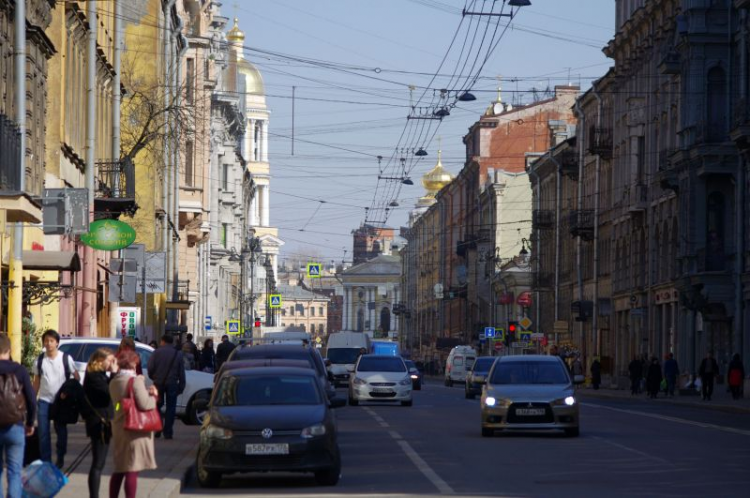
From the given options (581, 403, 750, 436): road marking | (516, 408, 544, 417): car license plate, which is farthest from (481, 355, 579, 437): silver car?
(581, 403, 750, 436): road marking

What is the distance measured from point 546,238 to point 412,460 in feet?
227

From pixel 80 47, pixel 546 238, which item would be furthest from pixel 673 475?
pixel 546 238

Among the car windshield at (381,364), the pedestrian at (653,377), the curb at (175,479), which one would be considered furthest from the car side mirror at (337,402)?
the pedestrian at (653,377)

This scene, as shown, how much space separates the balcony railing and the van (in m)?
40.5

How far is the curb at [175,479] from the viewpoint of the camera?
16.0 meters

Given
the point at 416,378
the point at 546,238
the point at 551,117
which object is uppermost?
the point at 551,117

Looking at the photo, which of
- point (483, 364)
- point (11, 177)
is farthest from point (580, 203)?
point (11, 177)

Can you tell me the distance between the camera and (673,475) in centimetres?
1888

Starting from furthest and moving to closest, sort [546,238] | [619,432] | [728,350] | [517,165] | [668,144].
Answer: [517,165], [546,238], [668,144], [728,350], [619,432]

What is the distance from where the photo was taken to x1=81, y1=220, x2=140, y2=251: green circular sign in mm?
30828

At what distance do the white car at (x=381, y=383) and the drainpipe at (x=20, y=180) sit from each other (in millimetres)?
18257

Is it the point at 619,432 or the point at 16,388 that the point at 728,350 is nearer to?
the point at 619,432

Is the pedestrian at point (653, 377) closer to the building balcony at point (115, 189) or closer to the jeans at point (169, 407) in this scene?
the building balcony at point (115, 189)

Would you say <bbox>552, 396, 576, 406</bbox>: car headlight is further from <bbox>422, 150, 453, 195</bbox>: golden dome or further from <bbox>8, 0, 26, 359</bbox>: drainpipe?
<bbox>422, 150, 453, 195</bbox>: golden dome
